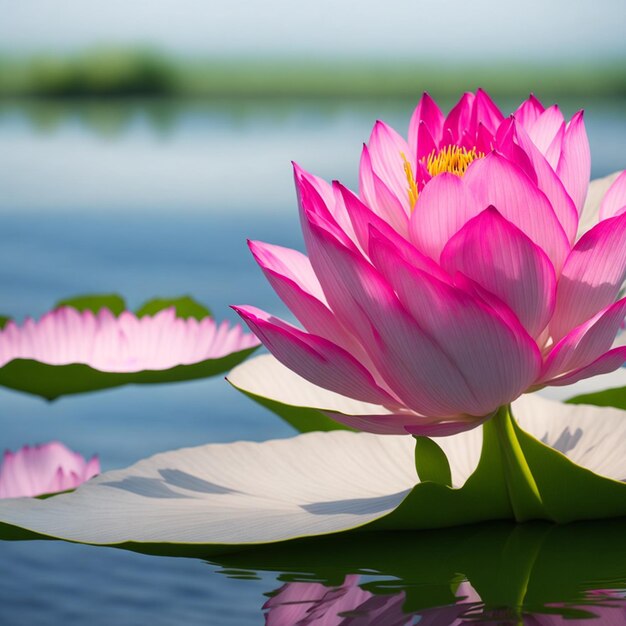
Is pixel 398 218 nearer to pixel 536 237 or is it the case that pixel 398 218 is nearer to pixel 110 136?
pixel 536 237

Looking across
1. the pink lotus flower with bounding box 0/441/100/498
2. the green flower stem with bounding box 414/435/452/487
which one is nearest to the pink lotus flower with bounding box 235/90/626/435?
the green flower stem with bounding box 414/435/452/487

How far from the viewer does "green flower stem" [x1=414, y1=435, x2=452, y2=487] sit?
0.27m

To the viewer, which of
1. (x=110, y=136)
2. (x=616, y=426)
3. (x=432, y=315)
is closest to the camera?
(x=432, y=315)

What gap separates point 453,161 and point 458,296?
7 cm

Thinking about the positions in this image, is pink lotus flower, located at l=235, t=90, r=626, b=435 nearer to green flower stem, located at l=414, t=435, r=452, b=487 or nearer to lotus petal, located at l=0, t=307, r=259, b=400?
green flower stem, located at l=414, t=435, r=452, b=487

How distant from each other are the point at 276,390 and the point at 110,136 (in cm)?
324

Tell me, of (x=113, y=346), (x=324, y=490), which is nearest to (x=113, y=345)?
(x=113, y=346)

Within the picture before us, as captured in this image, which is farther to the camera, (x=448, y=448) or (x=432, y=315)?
(x=448, y=448)

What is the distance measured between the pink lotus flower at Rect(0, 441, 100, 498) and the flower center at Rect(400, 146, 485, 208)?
18cm

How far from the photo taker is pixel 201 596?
26cm

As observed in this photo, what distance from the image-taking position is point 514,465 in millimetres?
277

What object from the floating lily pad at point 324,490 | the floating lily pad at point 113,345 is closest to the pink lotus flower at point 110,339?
the floating lily pad at point 113,345

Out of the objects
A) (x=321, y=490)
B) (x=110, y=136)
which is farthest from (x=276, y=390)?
(x=110, y=136)

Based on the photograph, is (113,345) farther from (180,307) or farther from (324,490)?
(324,490)
